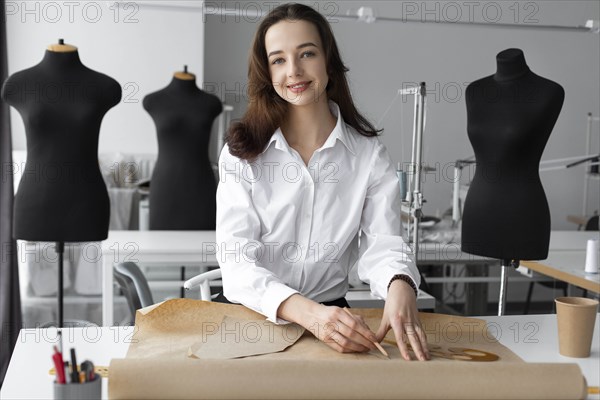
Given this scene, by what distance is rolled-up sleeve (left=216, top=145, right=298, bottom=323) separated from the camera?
152cm

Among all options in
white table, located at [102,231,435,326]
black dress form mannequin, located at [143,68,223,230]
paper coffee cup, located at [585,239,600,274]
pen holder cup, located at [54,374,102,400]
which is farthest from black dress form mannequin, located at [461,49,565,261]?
pen holder cup, located at [54,374,102,400]

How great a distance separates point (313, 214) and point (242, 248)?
0.69 ft

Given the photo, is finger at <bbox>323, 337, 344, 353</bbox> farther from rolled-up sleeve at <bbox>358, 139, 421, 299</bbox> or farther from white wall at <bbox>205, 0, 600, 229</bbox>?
white wall at <bbox>205, 0, 600, 229</bbox>

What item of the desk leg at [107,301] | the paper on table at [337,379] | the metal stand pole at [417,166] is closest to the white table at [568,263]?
the metal stand pole at [417,166]

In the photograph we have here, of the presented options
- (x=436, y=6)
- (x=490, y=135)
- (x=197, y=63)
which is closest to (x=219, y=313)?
(x=490, y=135)

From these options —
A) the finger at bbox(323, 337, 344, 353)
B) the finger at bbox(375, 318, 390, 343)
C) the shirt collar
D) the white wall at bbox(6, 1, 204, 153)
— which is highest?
the white wall at bbox(6, 1, 204, 153)

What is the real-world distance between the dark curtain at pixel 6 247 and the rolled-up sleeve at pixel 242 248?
2.07 metres

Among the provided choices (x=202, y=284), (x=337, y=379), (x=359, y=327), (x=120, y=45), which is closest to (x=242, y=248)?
(x=202, y=284)

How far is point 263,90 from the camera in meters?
1.80

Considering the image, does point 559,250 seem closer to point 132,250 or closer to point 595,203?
point 132,250

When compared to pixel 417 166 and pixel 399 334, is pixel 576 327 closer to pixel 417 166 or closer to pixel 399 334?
pixel 399 334

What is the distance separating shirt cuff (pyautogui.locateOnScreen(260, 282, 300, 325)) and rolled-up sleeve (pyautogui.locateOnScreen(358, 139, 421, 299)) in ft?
0.84

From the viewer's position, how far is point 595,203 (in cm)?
634

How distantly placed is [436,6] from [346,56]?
864 millimetres
